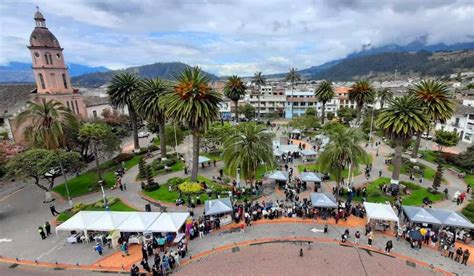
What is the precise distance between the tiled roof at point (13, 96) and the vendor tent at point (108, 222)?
38210 mm

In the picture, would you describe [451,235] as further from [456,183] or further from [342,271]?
[456,183]

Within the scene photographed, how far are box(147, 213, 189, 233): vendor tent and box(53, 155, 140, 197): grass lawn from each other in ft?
57.3

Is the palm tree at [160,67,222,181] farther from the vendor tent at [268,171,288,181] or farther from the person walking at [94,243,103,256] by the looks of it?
the person walking at [94,243,103,256]

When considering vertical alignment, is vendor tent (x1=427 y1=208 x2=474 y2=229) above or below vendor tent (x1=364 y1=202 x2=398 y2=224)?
below

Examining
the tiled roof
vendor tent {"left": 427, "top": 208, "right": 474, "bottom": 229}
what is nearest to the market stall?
vendor tent {"left": 427, "top": 208, "right": 474, "bottom": 229}

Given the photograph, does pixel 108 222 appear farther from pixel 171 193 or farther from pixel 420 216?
pixel 420 216

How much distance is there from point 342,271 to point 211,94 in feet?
76.1

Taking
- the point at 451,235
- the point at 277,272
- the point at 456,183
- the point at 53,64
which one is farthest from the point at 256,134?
the point at 53,64

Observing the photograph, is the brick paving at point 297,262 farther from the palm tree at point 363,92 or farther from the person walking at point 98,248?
the palm tree at point 363,92

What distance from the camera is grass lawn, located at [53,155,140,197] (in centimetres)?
3543

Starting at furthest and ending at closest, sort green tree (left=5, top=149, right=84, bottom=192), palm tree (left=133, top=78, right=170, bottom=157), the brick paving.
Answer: palm tree (left=133, top=78, right=170, bottom=157) → green tree (left=5, top=149, right=84, bottom=192) → the brick paving

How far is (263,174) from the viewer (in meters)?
39.8

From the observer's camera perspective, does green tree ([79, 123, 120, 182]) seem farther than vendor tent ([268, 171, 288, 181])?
Yes

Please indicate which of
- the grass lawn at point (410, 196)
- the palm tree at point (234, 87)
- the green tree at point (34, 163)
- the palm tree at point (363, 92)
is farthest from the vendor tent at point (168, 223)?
the palm tree at point (363, 92)
